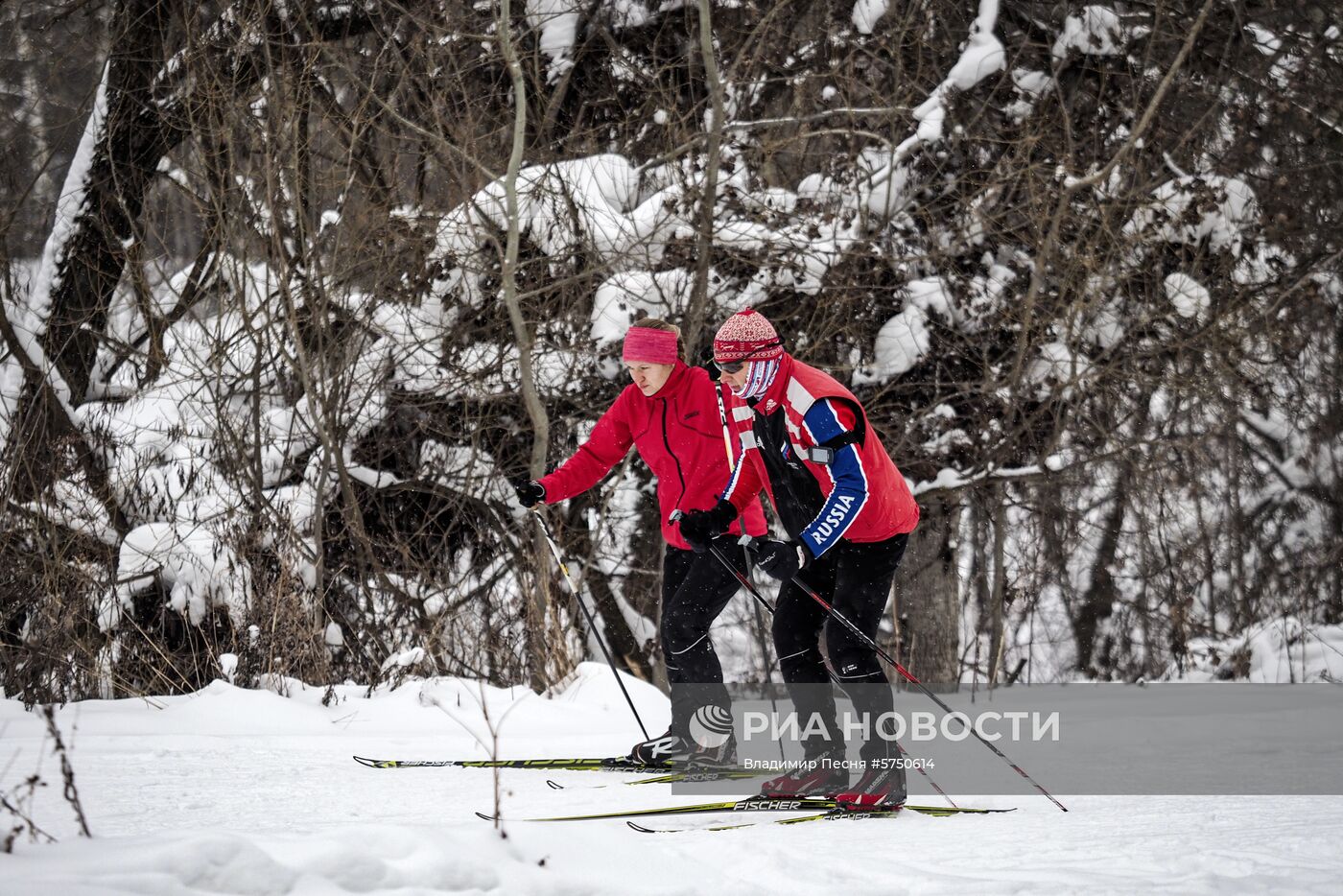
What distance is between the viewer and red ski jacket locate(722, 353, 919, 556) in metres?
3.75

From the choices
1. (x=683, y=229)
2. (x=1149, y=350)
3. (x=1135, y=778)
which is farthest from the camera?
(x=1149, y=350)

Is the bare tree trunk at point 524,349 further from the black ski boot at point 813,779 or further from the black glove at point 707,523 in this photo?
the black ski boot at point 813,779

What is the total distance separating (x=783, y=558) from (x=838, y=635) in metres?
0.31

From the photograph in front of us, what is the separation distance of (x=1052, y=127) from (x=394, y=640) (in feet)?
23.5

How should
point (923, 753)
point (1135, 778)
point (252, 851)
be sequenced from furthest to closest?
point (923, 753)
point (1135, 778)
point (252, 851)

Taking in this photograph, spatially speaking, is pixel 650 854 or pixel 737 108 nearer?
pixel 650 854

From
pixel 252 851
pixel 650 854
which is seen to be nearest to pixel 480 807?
pixel 650 854

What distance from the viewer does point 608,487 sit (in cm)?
1009

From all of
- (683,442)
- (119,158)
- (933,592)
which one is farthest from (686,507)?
(119,158)

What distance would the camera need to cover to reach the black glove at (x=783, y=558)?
3.94 m

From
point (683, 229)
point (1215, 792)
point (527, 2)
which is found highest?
point (527, 2)

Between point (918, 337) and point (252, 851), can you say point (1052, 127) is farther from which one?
point (252, 851)

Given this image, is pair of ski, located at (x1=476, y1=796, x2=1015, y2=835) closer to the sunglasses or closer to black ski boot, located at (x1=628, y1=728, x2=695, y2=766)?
black ski boot, located at (x1=628, y1=728, x2=695, y2=766)

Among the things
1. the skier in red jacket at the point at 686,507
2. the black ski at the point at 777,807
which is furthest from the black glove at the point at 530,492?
the black ski at the point at 777,807
